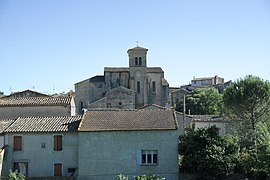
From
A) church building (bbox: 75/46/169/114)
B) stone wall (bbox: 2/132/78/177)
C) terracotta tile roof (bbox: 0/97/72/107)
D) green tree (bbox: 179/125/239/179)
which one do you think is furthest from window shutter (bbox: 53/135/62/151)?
church building (bbox: 75/46/169/114)

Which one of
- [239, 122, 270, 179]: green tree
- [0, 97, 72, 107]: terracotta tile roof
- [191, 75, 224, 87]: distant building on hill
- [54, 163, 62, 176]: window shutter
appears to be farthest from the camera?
[191, 75, 224, 87]: distant building on hill

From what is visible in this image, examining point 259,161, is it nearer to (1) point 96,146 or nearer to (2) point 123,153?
(2) point 123,153

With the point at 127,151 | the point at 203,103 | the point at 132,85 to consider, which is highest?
the point at 132,85

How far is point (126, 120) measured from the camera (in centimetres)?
3147

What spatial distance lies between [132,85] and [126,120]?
A: 47.0m

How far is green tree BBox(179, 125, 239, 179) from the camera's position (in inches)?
1125

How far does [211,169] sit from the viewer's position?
28594 mm

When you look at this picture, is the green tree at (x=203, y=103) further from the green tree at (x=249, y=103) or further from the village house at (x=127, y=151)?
the village house at (x=127, y=151)

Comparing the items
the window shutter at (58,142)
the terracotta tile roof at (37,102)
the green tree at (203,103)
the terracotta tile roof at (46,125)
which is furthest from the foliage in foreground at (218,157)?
the green tree at (203,103)

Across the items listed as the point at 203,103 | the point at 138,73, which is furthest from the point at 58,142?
the point at 138,73

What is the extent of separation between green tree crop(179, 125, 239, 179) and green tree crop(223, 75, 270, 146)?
9003mm

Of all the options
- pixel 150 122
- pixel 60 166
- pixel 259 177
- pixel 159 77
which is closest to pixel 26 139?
pixel 60 166

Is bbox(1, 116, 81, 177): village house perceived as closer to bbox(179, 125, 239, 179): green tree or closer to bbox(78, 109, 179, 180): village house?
bbox(78, 109, 179, 180): village house

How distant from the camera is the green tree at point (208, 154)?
28562 millimetres
